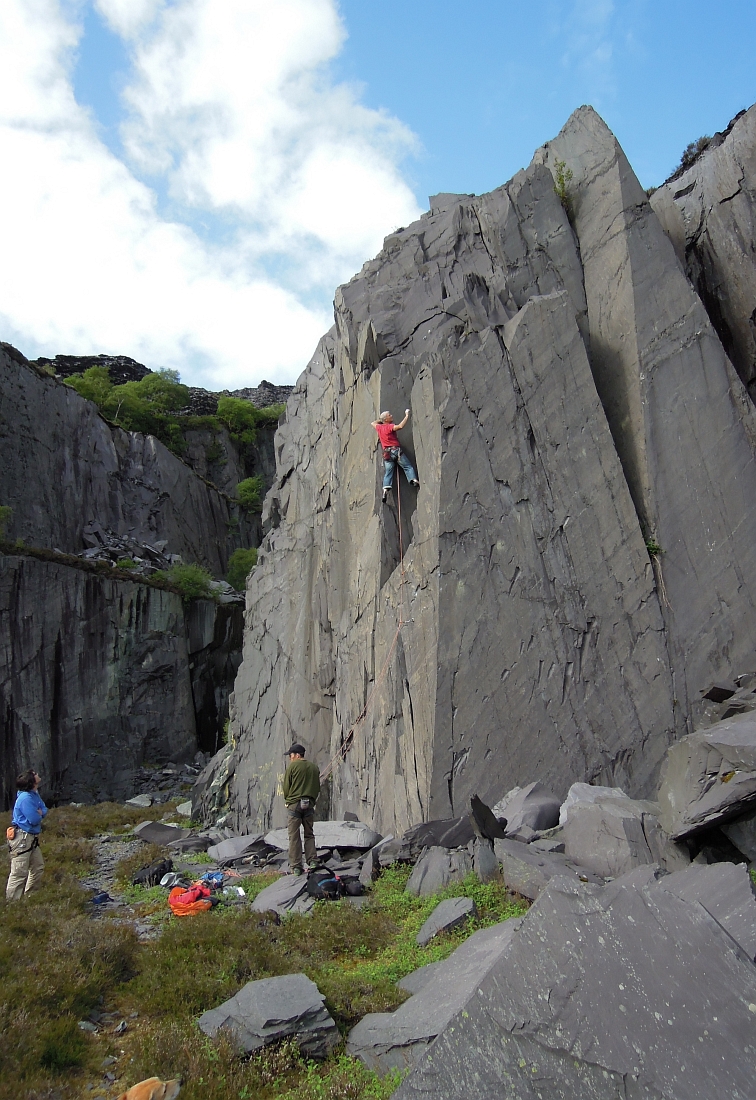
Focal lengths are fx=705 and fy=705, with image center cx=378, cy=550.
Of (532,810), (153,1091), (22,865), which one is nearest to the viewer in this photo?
(153,1091)

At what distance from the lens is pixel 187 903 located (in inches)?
325

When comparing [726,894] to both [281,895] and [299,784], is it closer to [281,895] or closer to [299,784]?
[281,895]

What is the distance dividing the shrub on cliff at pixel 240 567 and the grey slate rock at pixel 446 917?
3409 centimetres

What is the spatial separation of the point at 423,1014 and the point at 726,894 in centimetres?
228

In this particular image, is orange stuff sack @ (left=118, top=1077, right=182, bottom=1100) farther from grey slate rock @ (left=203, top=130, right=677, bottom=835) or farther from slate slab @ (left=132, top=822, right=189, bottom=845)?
slate slab @ (left=132, top=822, right=189, bottom=845)

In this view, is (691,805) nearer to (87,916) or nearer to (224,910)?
(224,910)

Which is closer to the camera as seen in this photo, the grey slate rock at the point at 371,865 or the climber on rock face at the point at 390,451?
the grey slate rock at the point at 371,865

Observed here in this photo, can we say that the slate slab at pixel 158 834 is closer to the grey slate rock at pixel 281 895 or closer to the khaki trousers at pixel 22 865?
the khaki trousers at pixel 22 865

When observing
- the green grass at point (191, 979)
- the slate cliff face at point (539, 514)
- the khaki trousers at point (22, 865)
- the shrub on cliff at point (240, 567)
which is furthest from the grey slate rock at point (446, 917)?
the shrub on cliff at point (240, 567)

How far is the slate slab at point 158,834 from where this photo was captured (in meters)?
14.8

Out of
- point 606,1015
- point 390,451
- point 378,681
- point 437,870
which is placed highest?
point 390,451

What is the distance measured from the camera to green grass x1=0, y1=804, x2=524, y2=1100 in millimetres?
4457

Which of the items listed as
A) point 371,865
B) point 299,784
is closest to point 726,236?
point 299,784

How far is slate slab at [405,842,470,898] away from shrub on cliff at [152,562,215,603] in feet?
84.7
